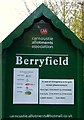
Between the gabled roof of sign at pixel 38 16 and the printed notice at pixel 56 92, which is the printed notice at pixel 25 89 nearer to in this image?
the printed notice at pixel 56 92

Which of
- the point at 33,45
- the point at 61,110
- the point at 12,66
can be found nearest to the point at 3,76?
the point at 12,66

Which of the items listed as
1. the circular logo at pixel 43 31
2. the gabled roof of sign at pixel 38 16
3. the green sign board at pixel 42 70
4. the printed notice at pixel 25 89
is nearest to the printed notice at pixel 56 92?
the green sign board at pixel 42 70

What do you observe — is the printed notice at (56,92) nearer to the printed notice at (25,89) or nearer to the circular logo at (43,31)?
the printed notice at (25,89)

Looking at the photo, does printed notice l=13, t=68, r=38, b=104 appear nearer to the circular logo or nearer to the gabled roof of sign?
the gabled roof of sign

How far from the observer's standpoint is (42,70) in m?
6.68

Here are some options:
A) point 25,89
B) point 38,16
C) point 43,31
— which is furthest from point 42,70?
point 38,16

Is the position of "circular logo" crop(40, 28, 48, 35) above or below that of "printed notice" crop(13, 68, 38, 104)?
above

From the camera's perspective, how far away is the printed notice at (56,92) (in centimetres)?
658

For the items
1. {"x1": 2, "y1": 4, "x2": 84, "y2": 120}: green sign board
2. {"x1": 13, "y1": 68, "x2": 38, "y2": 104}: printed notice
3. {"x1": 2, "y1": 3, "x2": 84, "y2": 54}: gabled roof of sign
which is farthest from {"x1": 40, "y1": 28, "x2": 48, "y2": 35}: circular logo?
{"x1": 13, "y1": 68, "x2": 38, "y2": 104}: printed notice

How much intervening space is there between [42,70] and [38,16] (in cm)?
91

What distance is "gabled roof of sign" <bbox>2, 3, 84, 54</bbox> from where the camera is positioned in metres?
6.54

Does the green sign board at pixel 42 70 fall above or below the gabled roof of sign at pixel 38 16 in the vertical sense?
below

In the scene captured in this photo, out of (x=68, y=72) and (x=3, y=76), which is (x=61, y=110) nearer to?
(x=68, y=72)

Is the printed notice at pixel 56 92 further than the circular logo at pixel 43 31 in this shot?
No
